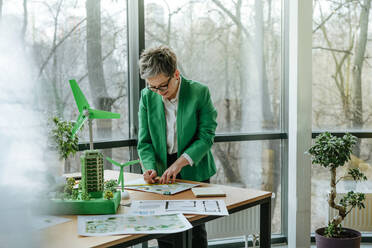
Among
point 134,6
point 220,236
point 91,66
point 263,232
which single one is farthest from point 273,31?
point 263,232

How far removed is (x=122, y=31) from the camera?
304cm

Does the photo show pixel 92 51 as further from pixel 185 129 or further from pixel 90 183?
pixel 90 183

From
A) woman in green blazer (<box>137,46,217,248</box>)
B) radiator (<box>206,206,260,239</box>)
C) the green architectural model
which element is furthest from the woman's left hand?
radiator (<box>206,206,260,239</box>)

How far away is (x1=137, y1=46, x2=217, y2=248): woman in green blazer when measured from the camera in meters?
2.02

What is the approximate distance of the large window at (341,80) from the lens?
10.8 ft

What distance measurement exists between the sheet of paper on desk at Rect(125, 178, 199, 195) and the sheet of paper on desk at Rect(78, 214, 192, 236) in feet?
1.23

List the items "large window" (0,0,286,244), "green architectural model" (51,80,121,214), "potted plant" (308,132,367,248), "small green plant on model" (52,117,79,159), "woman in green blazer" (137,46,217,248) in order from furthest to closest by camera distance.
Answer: "large window" (0,0,286,244) → "potted plant" (308,132,367,248) → "woman in green blazer" (137,46,217,248) → "green architectural model" (51,80,121,214) → "small green plant on model" (52,117,79,159)

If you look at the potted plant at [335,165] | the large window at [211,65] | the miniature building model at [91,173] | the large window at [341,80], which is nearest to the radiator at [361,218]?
the large window at [341,80]

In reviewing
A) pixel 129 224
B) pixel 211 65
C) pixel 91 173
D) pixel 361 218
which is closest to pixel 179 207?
pixel 129 224

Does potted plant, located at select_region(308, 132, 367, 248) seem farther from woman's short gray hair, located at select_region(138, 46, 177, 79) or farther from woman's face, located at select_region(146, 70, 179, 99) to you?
woman's short gray hair, located at select_region(138, 46, 177, 79)

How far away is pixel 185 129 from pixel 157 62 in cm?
41

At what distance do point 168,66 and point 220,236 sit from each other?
1683 mm

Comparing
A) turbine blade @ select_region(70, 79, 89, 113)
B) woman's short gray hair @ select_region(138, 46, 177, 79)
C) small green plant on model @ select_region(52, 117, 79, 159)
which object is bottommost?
small green plant on model @ select_region(52, 117, 79, 159)

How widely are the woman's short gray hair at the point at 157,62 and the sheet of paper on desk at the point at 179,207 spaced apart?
0.68 metres
